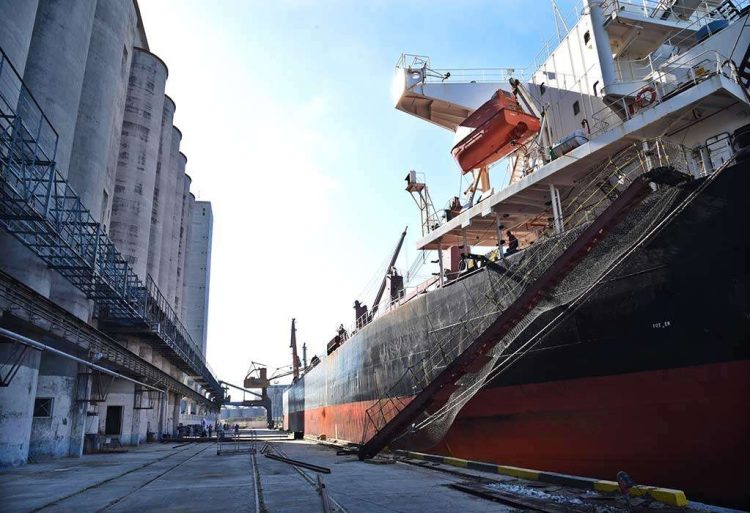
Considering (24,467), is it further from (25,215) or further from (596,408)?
(596,408)

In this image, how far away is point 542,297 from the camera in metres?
9.41

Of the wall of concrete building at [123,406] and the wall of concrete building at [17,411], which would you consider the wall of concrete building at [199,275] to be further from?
the wall of concrete building at [17,411]

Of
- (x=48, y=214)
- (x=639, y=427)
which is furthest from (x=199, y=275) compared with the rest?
(x=639, y=427)

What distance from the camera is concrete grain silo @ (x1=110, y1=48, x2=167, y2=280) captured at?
27.8 m

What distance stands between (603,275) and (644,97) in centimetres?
423

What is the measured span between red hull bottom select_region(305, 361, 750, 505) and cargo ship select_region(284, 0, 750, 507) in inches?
1.0

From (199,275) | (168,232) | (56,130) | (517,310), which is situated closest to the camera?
(517,310)

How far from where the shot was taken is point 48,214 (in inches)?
473

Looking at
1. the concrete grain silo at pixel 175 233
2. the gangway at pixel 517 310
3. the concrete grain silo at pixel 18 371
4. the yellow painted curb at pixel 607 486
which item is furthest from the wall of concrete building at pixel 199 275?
the yellow painted curb at pixel 607 486

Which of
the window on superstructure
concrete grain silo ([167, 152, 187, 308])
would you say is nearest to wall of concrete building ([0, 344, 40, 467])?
the window on superstructure

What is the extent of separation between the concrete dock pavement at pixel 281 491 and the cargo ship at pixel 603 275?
1.21 metres

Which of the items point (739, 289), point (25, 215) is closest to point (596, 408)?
point (739, 289)

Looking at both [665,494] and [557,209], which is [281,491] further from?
[557,209]

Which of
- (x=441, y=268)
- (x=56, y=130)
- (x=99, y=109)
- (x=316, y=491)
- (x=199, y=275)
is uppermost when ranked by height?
(x=199, y=275)
